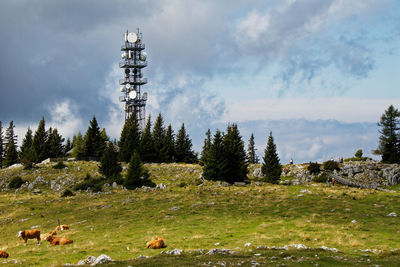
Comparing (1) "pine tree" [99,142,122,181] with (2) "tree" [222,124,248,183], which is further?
(1) "pine tree" [99,142,122,181]

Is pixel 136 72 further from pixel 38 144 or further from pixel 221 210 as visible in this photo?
pixel 221 210

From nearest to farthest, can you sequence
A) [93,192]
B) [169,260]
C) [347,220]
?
[169,260] → [347,220] → [93,192]

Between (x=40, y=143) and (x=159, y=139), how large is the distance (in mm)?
38167

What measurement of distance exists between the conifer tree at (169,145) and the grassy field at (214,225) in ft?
171

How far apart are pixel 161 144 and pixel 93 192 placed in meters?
45.6

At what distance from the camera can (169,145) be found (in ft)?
379

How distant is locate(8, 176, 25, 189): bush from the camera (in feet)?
266

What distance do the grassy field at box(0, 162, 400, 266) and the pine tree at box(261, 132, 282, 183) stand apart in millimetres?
18622

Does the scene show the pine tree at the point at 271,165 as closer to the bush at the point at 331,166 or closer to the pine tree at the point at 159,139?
the bush at the point at 331,166

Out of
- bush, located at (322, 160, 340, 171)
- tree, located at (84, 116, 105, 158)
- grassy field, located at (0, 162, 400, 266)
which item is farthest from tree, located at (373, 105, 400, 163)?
tree, located at (84, 116, 105, 158)

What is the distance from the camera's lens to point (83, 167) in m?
93.4

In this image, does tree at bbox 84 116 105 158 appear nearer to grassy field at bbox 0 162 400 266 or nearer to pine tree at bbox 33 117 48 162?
pine tree at bbox 33 117 48 162

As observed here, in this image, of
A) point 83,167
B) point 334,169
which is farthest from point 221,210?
point 83,167

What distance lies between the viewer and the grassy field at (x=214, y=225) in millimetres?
20656
